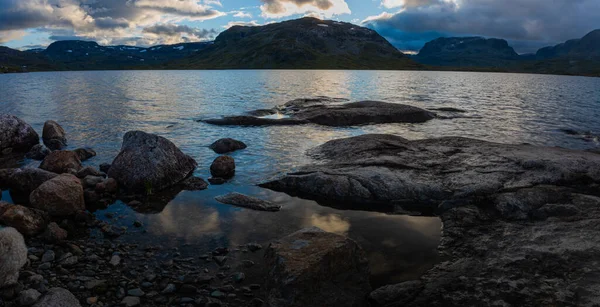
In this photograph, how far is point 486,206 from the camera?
13836 millimetres

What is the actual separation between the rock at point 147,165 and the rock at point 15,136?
39.0 feet

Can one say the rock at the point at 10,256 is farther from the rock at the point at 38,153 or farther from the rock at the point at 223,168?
the rock at the point at 38,153

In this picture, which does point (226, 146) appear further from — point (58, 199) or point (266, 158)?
point (58, 199)

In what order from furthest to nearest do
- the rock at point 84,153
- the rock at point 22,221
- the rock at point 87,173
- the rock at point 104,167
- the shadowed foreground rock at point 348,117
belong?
the shadowed foreground rock at point 348,117 < the rock at point 84,153 < the rock at point 104,167 < the rock at point 87,173 < the rock at point 22,221

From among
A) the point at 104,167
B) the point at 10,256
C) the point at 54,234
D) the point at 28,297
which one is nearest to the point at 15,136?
the point at 104,167

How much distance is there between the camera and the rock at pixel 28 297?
804 cm

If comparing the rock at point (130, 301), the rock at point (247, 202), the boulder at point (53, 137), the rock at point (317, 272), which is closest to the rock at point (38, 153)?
the boulder at point (53, 137)

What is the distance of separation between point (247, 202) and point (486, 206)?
944 cm

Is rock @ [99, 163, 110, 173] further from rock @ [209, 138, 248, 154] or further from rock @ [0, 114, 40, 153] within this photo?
rock @ [0, 114, 40, 153]

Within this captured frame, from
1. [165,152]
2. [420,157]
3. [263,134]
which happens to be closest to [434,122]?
[263,134]

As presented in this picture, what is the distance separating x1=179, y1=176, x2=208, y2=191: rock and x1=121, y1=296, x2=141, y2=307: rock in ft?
28.9

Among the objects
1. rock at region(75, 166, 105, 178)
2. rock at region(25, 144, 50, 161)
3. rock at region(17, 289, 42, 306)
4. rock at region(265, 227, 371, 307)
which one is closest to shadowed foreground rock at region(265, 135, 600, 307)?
rock at region(265, 227, 371, 307)

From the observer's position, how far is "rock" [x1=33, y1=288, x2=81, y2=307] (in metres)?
7.88

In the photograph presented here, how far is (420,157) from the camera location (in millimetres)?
19844
